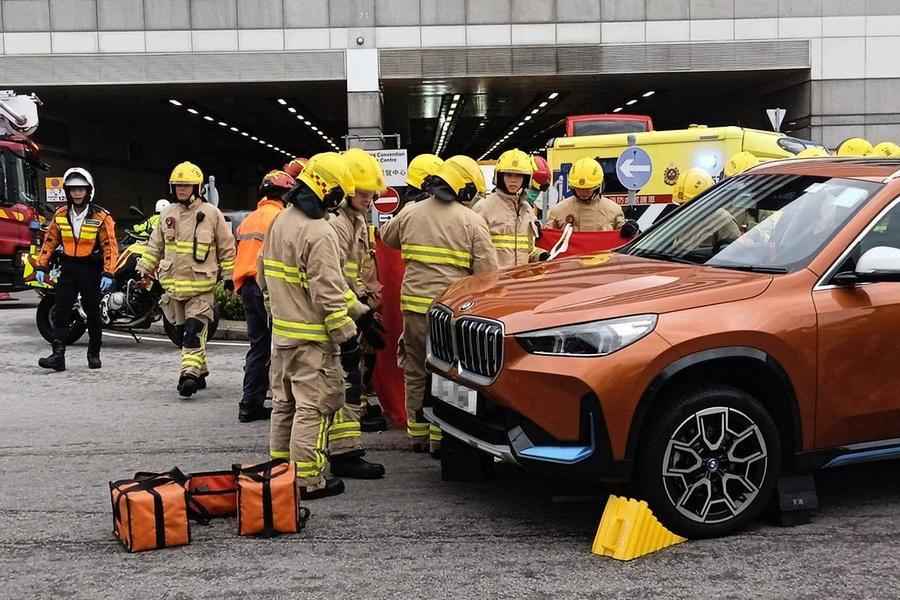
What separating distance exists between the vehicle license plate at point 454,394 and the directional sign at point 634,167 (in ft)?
25.0

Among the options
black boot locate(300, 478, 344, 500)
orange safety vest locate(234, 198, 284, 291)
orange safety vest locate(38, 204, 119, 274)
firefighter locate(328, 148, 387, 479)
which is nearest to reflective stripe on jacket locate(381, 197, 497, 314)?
firefighter locate(328, 148, 387, 479)

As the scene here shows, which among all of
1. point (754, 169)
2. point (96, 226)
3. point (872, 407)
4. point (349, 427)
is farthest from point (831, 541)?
point (96, 226)

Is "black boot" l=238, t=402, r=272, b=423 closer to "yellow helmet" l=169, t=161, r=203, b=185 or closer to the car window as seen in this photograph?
"yellow helmet" l=169, t=161, r=203, b=185

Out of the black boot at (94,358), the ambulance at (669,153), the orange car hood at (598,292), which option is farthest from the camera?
the ambulance at (669,153)

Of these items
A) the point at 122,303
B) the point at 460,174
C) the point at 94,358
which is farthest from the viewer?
the point at 122,303

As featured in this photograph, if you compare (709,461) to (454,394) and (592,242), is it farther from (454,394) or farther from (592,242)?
(592,242)

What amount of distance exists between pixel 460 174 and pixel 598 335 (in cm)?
216

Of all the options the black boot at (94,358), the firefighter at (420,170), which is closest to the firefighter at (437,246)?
the firefighter at (420,170)

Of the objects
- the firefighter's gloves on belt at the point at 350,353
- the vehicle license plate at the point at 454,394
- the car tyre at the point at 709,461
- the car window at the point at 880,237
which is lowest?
the car tyre at the point at 709,461

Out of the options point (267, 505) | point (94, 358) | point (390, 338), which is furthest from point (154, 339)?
point (267, 505)

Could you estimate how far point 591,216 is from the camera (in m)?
9.45

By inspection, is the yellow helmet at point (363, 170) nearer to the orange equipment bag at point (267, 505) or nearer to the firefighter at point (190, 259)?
the orange equipment bag at point (267, 505)

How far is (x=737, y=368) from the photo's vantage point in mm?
4582

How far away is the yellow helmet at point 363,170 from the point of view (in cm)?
576
